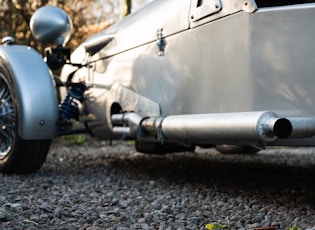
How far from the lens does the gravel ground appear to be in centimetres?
207

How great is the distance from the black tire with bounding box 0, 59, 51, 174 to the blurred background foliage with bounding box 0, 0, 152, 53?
3.78 m

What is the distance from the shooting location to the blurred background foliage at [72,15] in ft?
26.0

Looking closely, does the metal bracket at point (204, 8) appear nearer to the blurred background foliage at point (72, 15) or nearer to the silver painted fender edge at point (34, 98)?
the silver painted fender edge at point (34, 98)

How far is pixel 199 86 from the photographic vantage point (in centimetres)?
248

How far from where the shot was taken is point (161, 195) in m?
2.69

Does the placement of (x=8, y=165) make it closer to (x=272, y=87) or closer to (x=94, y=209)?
(x=94, y=209)

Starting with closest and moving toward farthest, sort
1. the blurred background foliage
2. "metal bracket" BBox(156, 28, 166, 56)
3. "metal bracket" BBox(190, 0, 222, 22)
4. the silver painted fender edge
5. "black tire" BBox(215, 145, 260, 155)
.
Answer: "metal bracket" BBox(190, 0, 222, 22), "metal bracket" BBox(156, 28, 166, 56), the silver painted fender edge, "black tire" BBox(215, 145, 260, 155), the blurred background foliage

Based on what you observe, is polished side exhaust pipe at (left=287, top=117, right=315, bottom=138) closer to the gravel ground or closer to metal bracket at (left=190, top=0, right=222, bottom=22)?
the gravel ground

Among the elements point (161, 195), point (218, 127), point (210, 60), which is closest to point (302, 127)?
point (218, 127)

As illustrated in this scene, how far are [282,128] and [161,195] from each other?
97cm

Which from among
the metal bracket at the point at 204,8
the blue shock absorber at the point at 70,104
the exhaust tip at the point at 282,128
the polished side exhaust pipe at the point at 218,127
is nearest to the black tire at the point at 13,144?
the blue shock absorber at the point at 70,104

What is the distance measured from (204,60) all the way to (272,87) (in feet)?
1.48

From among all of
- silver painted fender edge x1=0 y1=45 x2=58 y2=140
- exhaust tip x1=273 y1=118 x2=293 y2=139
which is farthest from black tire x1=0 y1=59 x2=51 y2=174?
exhaust tip x1=273 y1=118 x2=293 y2=139

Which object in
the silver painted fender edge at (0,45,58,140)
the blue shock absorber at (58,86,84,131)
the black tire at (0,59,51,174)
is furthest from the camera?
the blue shock absorber at (58,86,84,131)
